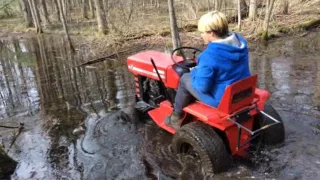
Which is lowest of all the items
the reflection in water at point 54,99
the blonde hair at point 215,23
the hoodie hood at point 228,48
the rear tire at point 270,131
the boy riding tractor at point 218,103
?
the reflection in water at point 54,99

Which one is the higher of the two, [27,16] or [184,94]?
[27,16]

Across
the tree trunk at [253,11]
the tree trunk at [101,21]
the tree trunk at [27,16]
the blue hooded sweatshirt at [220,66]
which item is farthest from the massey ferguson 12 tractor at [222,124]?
the tree trunk at [27,16]

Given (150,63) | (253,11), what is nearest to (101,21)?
(253,11)

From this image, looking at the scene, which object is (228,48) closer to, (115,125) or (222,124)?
(222,124)

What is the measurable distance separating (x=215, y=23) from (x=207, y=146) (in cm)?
112

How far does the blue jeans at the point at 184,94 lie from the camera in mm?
3506

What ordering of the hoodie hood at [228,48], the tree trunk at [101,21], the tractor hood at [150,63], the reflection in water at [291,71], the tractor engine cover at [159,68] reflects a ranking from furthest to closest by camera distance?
the tree trunk at [101,21], the reflection in water at [291,71], the tractor hood at [150,63], the tractor engine cover at [159,68], the hoodie hood at [228,48]

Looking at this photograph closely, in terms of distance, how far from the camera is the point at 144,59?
4.46 metres

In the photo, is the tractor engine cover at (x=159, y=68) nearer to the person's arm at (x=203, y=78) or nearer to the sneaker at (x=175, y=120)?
the sneaker at (x=175, y=120)

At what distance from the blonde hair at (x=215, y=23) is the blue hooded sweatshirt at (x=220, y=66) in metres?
0.09

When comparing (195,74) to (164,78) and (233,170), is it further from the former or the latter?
(233,170)

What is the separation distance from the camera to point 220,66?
10.2ft

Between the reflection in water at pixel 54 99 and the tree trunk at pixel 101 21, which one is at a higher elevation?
the tree trunk at pixel 101 21

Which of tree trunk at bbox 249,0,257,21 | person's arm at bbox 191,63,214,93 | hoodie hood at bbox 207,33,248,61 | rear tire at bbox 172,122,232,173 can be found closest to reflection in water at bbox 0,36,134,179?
rear tire at bbox 172,122,232,173
